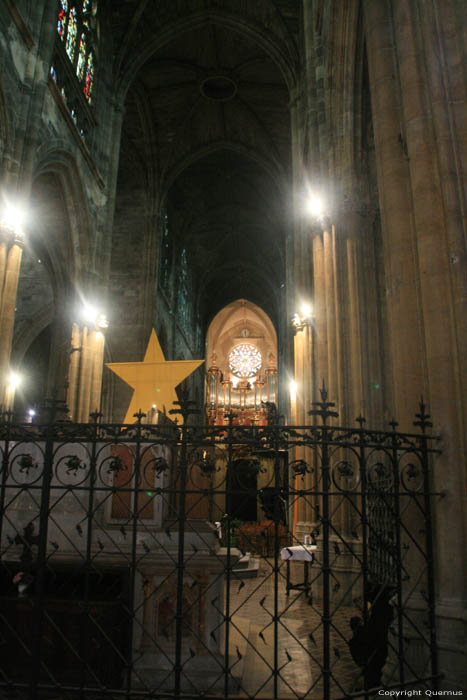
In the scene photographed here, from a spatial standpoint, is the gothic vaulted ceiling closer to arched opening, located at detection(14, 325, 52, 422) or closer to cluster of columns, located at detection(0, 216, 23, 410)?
arched opening, located at detection(14, 325, 52, 422)

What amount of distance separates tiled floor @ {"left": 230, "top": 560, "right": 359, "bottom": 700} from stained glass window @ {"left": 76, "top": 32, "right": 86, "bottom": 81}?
12.6 m

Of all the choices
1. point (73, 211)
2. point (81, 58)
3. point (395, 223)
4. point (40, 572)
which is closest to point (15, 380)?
point (73, 211)

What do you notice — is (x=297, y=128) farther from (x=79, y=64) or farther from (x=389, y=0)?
(x=389, y=0)

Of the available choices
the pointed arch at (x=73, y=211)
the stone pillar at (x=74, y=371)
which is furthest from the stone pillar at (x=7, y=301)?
the stone pillar at (x=74, y=371)

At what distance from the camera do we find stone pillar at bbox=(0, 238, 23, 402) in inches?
348

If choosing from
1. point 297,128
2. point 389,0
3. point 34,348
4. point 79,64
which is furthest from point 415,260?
point 34,348

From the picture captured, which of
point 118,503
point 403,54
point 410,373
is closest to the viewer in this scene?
point 410,373

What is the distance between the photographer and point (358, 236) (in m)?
8.54

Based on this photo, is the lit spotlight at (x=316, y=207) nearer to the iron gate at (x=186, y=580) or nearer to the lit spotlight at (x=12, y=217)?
the lit spotlight at (x=12, y=217)

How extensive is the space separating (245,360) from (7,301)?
32.8 m

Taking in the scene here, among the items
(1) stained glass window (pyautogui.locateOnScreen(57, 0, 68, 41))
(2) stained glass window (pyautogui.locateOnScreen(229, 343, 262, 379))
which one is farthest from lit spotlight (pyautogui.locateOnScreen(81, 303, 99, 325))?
(2) stained glass window (pyautogui.locateOnScreen(229, 343, 262, 379))

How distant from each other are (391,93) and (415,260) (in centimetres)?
185

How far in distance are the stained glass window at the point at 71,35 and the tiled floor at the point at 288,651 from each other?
41.2ft

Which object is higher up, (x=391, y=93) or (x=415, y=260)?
(x=391, y=93)
